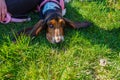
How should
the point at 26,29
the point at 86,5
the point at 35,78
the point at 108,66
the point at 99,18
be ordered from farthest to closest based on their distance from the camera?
the point at 86,5, the point at 99,18, the point at 26,29, the point at 108,66, the point at 35,78

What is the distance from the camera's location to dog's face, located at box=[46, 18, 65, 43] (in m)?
4.09

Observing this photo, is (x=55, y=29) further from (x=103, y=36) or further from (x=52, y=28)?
(x=103, y=36)

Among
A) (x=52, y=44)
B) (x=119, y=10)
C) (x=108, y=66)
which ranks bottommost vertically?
(x=108, y=66)

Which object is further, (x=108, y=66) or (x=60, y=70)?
(x=108, y=66)

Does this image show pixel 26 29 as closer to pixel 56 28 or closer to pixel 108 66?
pixel 56 28

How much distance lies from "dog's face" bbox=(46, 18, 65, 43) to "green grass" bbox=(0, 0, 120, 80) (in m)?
0.09

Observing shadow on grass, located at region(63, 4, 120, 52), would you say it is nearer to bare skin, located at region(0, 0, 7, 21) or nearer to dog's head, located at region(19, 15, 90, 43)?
dog's head, located at region(19, 15, 90, 43)

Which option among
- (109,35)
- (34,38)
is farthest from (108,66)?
(34,38)

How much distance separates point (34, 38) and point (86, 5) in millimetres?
1453

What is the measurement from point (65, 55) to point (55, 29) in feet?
1.34

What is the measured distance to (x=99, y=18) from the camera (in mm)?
4938

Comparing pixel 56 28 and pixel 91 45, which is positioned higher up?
pixel 56 28

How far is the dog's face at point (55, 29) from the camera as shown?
409 centimetres

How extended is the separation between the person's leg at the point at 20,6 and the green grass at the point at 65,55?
0.59ft
